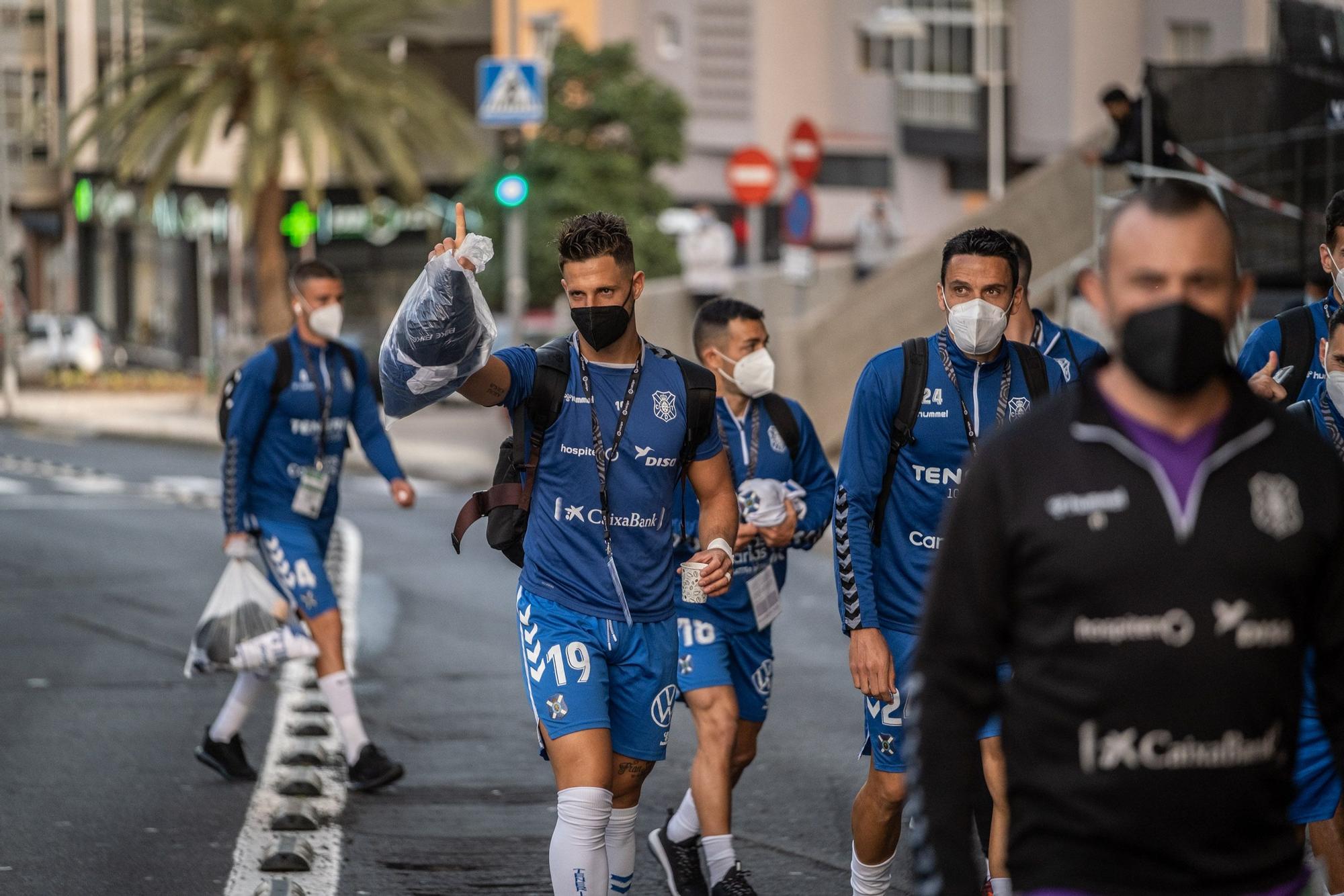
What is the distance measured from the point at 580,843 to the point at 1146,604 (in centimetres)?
236

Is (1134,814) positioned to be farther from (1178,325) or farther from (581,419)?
(581,419)

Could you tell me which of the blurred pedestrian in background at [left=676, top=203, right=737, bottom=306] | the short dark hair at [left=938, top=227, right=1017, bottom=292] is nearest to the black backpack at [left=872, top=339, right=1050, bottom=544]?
the short dark hair at [left=938, top=227, right=1017, bottom=292]

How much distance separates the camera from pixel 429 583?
46.1 feet

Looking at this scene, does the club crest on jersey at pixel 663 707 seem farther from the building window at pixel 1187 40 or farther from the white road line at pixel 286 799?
the building window at pixel 1187 40

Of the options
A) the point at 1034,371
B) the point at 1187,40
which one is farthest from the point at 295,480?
the point at 1187,40

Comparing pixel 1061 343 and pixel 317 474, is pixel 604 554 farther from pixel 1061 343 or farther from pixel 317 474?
pixel 317 474

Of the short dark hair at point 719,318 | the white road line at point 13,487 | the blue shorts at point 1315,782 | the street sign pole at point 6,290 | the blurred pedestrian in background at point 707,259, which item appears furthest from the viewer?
the street sign pole at point 6,290

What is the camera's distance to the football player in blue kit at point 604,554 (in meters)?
5.05

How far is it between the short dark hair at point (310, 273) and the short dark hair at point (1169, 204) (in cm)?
549

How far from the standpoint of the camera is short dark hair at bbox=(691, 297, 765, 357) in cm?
685

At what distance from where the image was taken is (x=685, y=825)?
6.48 m

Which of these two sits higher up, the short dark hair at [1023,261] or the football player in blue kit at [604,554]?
the short dark hair at [1023,261]

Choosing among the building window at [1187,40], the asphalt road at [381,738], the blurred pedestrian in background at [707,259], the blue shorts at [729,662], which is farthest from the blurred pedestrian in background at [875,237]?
the blue shorts at [729,662]

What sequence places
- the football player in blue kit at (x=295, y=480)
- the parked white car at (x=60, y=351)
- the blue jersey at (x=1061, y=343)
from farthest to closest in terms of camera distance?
the parked white car at (x=60, y=351) → the football player in blue kit at (x=295, y=480) → the blue jersey at (x=1061, y=343)
